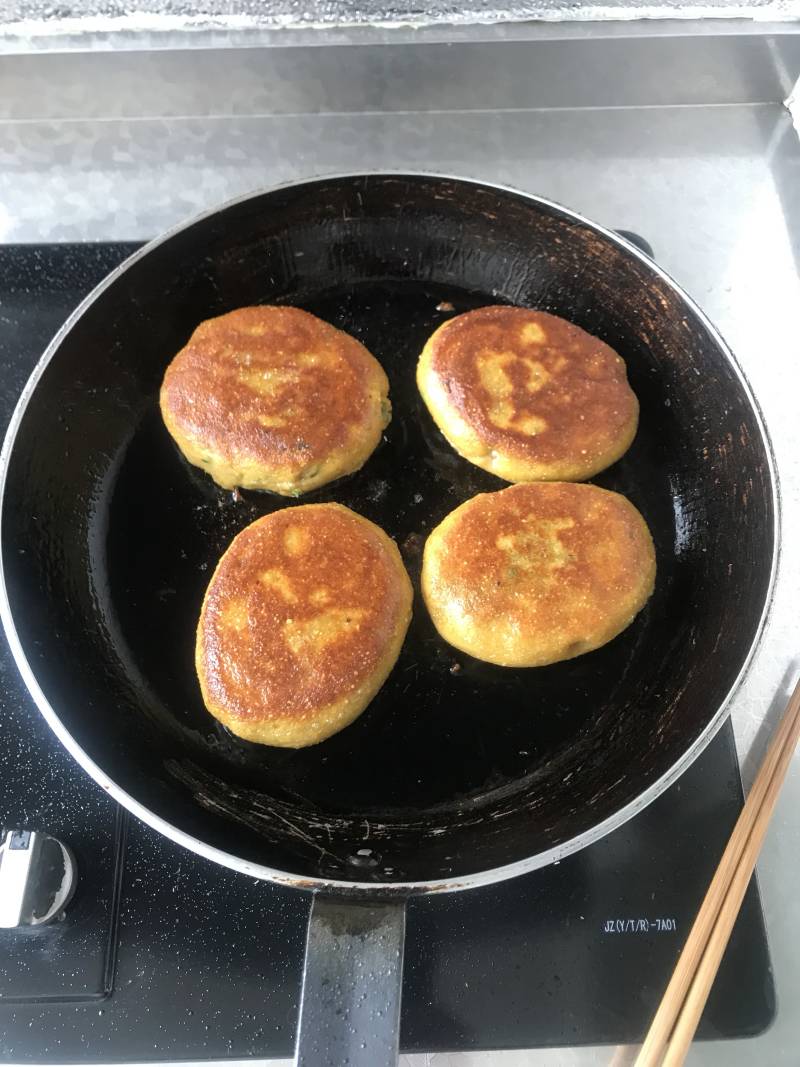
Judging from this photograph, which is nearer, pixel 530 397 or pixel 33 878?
pixel 33 878

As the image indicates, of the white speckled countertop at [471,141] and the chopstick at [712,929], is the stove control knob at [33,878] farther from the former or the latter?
the white speckled countertop at [471,141]

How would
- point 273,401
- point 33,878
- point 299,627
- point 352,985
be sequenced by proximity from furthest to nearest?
1. point 273,401
2. point 299,627
3. point 33,878
4. point 352,985

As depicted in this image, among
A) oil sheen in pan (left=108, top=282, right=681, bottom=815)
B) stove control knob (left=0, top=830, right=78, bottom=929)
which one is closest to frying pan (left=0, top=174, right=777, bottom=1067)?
oil sheen in pan (left=108, top=282, right=681, bottom=815)

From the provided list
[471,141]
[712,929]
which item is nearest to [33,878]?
[712,929]

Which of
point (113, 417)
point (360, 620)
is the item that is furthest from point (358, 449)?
point (113, 417)

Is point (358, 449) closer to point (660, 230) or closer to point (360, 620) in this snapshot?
point (360, 620)

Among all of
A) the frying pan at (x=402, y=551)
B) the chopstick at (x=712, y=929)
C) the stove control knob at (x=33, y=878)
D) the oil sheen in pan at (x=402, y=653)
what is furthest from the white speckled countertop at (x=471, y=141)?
the stove control knob at (x=33, y=878)

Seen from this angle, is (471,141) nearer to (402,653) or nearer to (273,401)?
(273,401)
